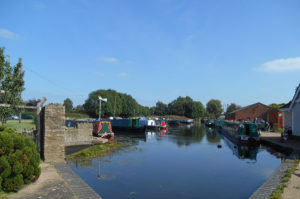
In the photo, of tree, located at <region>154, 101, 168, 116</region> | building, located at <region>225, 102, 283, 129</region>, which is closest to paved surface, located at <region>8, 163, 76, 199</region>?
building, located at <region>225, 102, 283, 129</region>

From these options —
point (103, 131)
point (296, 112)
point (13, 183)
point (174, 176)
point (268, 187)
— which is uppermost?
point (296, 112)

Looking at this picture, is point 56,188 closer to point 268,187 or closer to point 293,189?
point 268,187

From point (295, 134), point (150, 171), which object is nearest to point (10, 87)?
point (150, 171)

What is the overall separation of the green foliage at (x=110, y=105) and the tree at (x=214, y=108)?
173 ft

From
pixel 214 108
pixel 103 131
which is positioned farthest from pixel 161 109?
pixel 103 131

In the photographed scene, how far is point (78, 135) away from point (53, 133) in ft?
38.4

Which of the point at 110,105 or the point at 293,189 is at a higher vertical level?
the point at 110,105

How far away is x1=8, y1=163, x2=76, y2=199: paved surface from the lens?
5980 mm

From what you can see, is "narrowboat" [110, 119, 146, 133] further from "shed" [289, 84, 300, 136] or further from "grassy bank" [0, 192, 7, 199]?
"grassy bank" [0, 192, 7, 199]

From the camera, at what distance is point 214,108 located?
126125 millimetres

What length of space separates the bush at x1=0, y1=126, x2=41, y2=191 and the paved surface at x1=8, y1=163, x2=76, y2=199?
26cm

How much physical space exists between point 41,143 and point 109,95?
69480 millimetres

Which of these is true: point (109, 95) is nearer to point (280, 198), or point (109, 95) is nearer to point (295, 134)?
point (295, 134)

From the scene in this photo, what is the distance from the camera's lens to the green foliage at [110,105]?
76.0m
